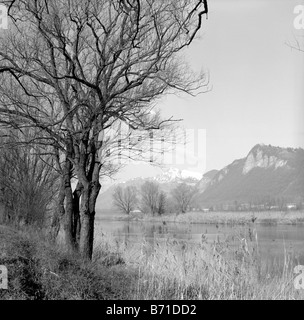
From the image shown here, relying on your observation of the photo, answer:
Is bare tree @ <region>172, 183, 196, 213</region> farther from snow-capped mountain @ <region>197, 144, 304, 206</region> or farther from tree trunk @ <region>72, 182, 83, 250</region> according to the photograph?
tree trunk @ <region>72, 182, 83, 250</region>

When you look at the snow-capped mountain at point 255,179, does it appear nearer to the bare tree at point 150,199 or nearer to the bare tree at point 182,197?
the bare tree at point 182,197

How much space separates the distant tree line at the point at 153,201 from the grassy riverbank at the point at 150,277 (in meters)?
42.8

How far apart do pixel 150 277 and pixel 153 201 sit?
47.7 m

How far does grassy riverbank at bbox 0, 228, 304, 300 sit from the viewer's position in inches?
254

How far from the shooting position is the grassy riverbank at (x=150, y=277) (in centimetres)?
644

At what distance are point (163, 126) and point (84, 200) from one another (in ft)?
7.95

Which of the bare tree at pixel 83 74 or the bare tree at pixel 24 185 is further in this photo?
the bare tree at pixel 24 185

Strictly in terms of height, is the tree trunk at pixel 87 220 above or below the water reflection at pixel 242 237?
above

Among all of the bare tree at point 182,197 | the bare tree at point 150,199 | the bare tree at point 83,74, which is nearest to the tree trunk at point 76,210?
the bare tree at point 83,74

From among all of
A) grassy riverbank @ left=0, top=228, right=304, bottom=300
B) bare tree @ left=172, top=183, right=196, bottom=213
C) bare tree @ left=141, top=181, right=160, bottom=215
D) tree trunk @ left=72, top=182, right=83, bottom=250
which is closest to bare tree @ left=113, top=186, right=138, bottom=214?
bare tree @ left=141, top=181, right=160, bottom=215

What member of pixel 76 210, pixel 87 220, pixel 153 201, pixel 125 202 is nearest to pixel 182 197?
pixel 125 202

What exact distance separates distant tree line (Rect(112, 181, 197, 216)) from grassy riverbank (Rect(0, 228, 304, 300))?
4285 centimetres

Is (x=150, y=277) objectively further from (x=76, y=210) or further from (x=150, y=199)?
(x=150, y=199)

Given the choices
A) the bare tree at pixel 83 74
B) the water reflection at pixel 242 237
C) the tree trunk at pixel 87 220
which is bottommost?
the water reflection at pixel 242 237
